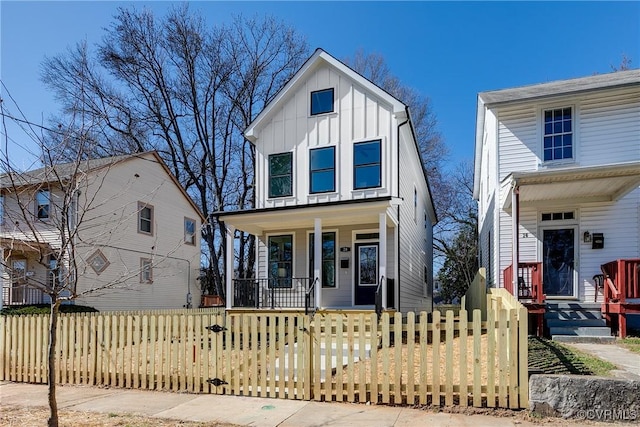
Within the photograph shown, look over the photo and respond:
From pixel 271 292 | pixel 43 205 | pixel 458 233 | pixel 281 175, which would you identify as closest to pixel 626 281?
pixel 271 292

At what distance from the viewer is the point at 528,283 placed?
11.7 m

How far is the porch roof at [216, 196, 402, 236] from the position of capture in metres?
11.5

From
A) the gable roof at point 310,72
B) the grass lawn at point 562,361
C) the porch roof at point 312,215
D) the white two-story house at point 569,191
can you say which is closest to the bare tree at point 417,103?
the gable roof at point 310,72

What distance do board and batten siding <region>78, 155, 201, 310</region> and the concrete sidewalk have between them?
438 inches

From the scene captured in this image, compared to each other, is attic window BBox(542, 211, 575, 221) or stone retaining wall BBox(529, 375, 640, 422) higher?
attic window BBox(542, 211, 575, 221)

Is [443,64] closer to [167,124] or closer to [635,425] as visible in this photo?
[635,425]

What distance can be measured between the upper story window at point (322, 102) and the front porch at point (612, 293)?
7292 mm

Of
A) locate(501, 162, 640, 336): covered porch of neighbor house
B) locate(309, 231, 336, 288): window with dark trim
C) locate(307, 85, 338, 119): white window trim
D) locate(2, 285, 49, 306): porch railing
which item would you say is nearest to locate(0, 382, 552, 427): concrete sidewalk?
locate(501, 162, 640, 336): covered porch of neighbor house

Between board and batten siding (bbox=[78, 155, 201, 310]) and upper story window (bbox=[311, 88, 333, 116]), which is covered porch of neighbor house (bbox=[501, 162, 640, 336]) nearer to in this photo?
upper story window (bbox=[311, 88, 333, 116])

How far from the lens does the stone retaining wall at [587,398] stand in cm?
471

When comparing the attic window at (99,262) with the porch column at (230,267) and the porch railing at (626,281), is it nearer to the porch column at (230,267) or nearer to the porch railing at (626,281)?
the porch column at (230,267)

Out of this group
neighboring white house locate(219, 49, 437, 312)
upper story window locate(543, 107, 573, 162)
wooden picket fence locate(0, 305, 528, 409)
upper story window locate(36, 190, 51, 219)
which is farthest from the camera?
neighboring white house locate(219, 49, 437, 312)

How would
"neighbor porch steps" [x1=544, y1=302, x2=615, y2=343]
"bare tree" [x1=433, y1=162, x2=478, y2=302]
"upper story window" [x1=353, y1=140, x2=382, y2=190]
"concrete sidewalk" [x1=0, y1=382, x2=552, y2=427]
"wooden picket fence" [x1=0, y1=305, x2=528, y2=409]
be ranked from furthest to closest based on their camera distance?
1. "bare tree" [x1=433, y1=162, x2=478, y2=302]
2. "upper story window" [x1=353, y1=140, x2=382, y2=190]
3. "neighbor porch steps" [x1=544, y1=302, x2=615, y2=343]
4. "wooden picket fence" [x1=0, y1=305, x2=528, y2=409]
5. "concrete sidewalk" [x1=0, y1=382, x2=552, y2=427]

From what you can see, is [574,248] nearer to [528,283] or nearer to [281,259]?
[528,283]
